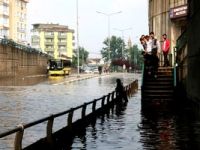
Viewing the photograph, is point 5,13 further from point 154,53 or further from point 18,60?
point 154,53

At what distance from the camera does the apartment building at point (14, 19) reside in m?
156

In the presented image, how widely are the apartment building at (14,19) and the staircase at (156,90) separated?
393ft

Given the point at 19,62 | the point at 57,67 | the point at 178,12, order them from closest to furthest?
the point at 178,12, the point at 19,62, the point at 57,67

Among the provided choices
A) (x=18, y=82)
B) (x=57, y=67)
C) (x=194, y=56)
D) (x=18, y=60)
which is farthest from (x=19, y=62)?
(x=194, y=56)

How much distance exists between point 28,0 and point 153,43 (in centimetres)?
16216

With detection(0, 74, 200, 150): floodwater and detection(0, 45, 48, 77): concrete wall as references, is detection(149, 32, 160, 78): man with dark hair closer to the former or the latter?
detection(0, 74, 200, 150): floodwater

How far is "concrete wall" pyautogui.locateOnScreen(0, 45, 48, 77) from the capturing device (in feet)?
264

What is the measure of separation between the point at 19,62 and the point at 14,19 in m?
77.6

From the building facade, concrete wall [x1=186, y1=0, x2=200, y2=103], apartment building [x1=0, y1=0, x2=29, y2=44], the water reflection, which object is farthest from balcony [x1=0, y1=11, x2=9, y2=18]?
concrete wall [x1=186, y1=0, x2=200, y2=103]

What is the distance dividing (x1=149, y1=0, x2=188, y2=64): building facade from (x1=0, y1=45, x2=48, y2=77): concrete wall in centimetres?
2671

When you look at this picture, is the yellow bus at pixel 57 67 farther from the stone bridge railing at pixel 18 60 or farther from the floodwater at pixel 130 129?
the floodwater at pixel 130 129

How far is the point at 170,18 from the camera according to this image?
168 ft

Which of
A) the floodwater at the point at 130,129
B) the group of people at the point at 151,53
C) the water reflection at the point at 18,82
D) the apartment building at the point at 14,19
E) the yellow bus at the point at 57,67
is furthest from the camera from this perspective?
the apartment building at the point at 14,19

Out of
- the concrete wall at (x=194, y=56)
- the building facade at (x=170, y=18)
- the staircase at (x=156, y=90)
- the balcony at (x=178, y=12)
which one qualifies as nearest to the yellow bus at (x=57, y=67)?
the building facade at (x=170, y=18)
